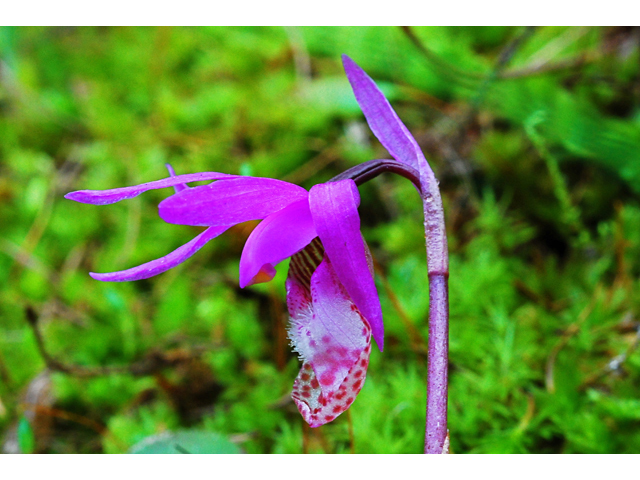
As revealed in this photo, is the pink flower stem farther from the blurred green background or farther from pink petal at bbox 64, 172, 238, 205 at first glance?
the blurred green background

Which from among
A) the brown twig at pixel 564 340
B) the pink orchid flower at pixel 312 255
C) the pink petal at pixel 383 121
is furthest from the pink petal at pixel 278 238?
the brown twig at pixel 564 340

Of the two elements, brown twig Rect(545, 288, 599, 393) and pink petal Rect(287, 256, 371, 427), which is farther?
brown twig Rect(545, 288, 599, 393)

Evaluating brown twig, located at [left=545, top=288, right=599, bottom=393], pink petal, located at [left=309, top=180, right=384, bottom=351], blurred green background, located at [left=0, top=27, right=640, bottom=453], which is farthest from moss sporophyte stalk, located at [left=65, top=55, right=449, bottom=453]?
brown twig, located at [left=545, top=288, right=599, bottom=393]

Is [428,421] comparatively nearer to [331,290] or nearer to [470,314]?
[331,290]

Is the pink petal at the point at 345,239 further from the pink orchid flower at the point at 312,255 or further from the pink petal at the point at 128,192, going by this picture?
the pink petal at the point at 128,192

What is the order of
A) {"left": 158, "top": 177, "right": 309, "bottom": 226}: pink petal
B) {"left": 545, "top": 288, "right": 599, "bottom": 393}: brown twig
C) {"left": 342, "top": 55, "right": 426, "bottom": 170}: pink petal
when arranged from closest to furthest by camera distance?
{"left": 158, "top": 177, "right": 309, "bottom": 226}: pink petal
{"left": 342, "top": 55, "right": 426, "bottom": 170}: pink petal
{"left": 545, "top": 288, "right": 599, "bottom": 393}: brown twig

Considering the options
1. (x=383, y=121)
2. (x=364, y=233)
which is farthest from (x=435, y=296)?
(x=364, y=233)

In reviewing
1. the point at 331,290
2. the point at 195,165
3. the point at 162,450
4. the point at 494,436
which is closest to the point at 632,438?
the point at 494,436
